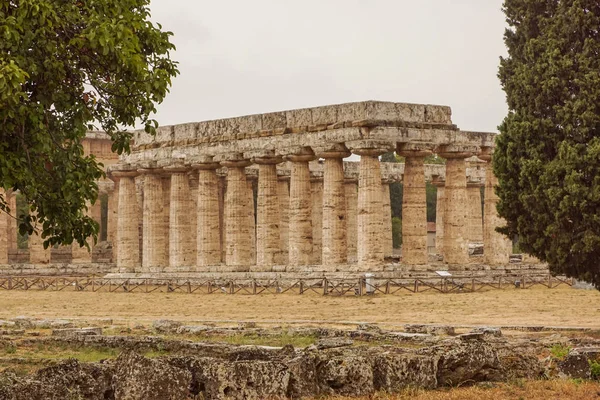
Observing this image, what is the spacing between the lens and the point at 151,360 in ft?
55.2

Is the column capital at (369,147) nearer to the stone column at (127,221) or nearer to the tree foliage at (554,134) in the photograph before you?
the stone column at (127,221)

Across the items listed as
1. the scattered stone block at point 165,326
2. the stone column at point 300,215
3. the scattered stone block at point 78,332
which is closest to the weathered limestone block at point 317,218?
the stone column at point 300,215

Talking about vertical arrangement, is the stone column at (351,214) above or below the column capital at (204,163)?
below

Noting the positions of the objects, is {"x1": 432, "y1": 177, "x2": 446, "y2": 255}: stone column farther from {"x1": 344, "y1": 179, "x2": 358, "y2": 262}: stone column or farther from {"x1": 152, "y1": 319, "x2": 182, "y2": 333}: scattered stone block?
{"x1": 152, "y1": 319, "x2": 182, "y2": 333}: scattered stone block

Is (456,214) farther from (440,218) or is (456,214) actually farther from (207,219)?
(207,219)

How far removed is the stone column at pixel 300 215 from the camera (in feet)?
198

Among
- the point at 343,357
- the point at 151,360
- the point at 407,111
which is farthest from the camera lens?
the point at 407,111

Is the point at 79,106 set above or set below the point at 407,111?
below

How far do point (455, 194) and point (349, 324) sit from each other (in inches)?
972

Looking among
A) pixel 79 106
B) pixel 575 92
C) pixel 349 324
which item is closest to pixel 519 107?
pixel 575 92

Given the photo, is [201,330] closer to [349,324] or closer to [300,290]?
[349,324]

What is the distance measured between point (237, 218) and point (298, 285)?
985 cm

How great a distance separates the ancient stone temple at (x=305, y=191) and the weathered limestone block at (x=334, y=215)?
5 cm

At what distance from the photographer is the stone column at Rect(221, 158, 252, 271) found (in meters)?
Answer: 64.6
